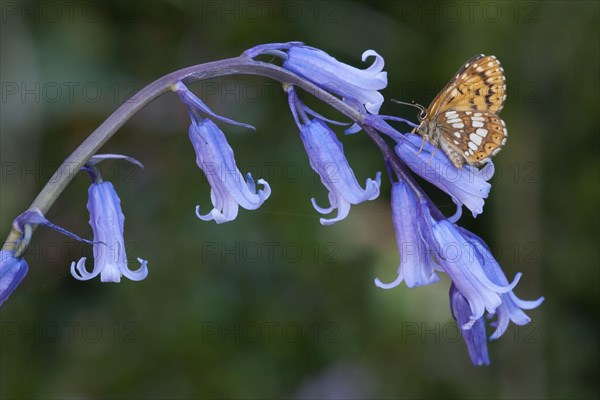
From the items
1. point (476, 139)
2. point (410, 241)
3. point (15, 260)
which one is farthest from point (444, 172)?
point (15, 260)

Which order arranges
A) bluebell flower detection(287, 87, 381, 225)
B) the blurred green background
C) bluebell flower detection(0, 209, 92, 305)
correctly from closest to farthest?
bluebell flower detection(0, 209, 92, 305) < bluebell flower detection(287, 87, 381, 225) < the blurred green background

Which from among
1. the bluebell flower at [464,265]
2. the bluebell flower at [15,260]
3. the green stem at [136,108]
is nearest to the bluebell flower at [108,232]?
the green stem at [136,108]

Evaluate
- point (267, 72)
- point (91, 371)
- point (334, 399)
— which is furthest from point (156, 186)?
point (267, 72)

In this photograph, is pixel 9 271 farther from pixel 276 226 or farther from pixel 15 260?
pixel 276 226

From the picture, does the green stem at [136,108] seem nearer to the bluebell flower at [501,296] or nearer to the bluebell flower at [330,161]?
the bluebell flower at [330,161]

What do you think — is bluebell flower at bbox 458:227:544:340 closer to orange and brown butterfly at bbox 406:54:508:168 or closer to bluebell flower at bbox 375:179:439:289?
bluebell flower at bbox 375:179:439:289

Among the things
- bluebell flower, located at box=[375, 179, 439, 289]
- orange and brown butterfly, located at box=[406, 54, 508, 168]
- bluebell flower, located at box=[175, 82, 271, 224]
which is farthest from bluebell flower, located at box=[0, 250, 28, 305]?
orange and brown butterfly, located at box=[406, 54, 508, 168]

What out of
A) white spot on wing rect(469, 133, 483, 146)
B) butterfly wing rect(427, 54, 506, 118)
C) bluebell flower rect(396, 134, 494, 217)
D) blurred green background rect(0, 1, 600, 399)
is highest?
butterfly wing rect(427, 54, 506, 118)
